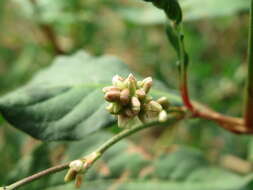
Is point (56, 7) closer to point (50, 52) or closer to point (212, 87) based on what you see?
point (50, 52)

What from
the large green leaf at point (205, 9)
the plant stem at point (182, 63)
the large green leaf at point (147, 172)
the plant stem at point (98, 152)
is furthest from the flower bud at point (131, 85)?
the large green leaf at point (205, 9)

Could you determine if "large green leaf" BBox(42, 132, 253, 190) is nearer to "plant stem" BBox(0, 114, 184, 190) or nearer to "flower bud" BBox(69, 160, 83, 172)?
"plant stem" BBox(0, 114, 184, 190)

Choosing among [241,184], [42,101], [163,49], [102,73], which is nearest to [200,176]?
[241,184]

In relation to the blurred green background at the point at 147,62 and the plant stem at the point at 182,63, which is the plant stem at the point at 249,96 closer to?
the plant stem at the point at 182,63

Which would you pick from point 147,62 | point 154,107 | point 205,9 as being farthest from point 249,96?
point 147,62

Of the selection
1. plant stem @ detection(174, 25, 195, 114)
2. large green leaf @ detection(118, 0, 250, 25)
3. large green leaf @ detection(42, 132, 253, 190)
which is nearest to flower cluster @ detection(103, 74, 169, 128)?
plant stem @ detection(174, 25, 195, 114)

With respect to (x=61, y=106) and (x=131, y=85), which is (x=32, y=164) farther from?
(x=131, y=85)
